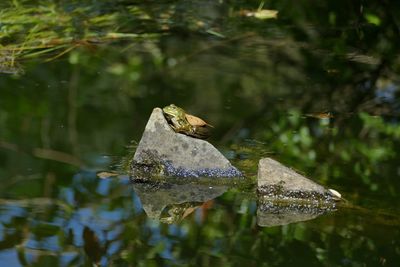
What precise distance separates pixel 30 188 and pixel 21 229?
0.35m

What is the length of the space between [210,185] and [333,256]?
22.6 inches

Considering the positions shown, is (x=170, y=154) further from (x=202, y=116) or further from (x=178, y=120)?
(x=202, y=116)

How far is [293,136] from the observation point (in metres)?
3.47

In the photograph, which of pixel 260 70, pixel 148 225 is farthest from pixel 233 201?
pixel 260 70

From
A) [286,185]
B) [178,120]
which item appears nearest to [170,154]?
[178,120]

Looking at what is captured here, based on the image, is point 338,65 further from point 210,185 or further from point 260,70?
point 210,185

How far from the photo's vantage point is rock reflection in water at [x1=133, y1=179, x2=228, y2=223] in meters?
2.72

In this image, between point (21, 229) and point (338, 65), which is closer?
point (21, 229)

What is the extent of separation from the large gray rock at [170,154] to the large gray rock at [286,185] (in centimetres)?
20

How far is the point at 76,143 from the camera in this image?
130 inches

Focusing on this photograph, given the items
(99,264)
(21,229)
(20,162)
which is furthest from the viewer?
(20,162)

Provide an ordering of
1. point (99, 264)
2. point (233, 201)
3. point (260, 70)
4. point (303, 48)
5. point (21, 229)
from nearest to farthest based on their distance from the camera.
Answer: point (99, 264), point (21, 229), point (233, 201), point (260, 70), point (303, 48)

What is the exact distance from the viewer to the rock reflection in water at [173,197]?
2.72 meters

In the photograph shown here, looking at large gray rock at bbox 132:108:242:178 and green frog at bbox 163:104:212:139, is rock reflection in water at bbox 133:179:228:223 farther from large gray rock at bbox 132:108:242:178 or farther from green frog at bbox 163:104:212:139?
green frog at bbox 163:104:212:139
